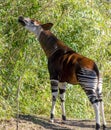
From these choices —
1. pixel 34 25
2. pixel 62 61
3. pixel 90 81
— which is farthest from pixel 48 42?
pixel 90 81

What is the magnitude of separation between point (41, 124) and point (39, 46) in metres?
2.00

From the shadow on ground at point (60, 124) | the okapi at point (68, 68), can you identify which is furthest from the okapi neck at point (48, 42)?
the shadow on ground at point (60, 124)

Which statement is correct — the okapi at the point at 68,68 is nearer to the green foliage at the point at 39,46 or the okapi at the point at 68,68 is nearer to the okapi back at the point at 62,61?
the okapi back at the point at 62,61

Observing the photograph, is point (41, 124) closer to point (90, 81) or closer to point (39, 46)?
point (90, 81)

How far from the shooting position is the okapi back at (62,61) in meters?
6.16

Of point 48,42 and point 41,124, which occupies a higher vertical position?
point 48,42

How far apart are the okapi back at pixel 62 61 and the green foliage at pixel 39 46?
66 cm

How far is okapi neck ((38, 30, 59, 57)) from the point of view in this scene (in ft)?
22.2

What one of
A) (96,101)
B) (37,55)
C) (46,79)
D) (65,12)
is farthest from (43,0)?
(96,101)

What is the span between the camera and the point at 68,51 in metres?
6.65

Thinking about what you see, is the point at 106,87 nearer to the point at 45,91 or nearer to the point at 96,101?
the point at 45,91

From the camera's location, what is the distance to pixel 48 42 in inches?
270

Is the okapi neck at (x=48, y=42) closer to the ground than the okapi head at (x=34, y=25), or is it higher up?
closer to the ground

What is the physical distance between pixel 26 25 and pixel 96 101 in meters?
1.82
